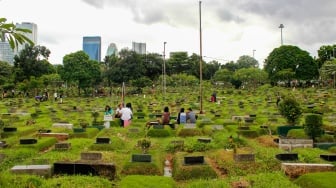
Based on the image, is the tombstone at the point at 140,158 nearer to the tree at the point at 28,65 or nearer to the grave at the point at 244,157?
the grave at the point at 244,157

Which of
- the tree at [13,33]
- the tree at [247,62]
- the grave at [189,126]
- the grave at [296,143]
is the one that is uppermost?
the tree at [247,62]

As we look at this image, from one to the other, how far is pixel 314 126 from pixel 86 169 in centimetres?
978

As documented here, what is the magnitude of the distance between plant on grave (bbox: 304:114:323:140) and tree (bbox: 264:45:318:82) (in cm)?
4431

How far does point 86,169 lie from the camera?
10.5 metres

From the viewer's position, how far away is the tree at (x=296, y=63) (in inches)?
2314

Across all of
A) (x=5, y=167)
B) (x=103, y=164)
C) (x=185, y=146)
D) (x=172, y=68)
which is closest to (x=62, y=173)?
(x=103, y=164)

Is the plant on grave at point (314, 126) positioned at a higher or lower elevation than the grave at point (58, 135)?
higher

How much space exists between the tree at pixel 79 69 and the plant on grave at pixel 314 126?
43.4 m

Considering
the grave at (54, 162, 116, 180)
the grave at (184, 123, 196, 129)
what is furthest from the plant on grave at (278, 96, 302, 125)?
the grave at (54, 162, 116, 180)

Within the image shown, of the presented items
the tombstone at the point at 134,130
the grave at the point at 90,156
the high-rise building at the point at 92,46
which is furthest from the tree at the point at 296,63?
the high-rise building at the point at 92,46

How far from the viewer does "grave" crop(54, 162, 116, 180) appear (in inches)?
411

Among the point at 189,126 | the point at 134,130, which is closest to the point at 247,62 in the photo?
the point at 189,126

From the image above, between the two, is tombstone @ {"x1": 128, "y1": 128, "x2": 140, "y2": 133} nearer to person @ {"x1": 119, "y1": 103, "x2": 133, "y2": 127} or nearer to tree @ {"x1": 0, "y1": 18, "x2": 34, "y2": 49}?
person @ {"x1": 119, "y1": 103, "x2": 133, "y2": 127}

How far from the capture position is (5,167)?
11617 mm
